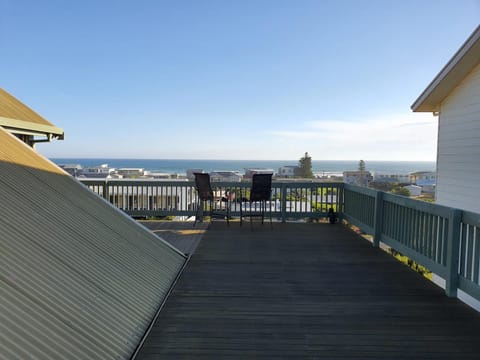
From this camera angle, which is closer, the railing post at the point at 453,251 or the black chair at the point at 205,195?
the railing post at the point at 453,251

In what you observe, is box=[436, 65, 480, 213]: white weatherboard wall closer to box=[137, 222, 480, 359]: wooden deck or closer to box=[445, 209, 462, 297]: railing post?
box=[137, 222, 480, 359]: wooden deck

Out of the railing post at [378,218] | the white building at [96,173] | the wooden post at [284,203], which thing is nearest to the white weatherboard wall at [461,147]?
the railing post at [378,218]

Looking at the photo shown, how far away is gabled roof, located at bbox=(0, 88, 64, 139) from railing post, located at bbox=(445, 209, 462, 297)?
6552 mm

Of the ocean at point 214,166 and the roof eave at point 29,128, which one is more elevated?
the roof eave at point 29,128

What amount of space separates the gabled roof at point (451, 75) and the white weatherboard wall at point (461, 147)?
12 cm

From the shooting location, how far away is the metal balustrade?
3.06 m

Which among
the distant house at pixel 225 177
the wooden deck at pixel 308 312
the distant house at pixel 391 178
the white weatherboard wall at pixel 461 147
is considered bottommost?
the wooden deck at pixel 308 312

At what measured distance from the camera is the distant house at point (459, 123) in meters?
5.37

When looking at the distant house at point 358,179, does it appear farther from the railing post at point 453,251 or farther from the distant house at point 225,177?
the railing post at point 453,251

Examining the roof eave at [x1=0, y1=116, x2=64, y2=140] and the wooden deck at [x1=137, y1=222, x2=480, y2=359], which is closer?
the wooden deck at [x1=137, y1=222, x2=480, y2=359]

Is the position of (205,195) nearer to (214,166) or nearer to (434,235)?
(434,235)

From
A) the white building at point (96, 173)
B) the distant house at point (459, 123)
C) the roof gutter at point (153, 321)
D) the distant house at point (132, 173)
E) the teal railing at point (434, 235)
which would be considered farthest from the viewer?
the distant house at point (132, 173)

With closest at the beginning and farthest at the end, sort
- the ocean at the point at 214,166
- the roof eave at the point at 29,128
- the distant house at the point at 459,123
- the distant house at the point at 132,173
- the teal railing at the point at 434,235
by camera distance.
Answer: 1. the teal railing at the point at 434,235
2. the distant house at the point at 459,123
3. the roof eave at the point at 29,128
4. the distant house at the point at 132,173
5. the ocean at the point at 214,166

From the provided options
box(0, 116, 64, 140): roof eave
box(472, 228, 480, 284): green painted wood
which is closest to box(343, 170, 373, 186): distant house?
box(472, 228, 480, 284): green painted wood
